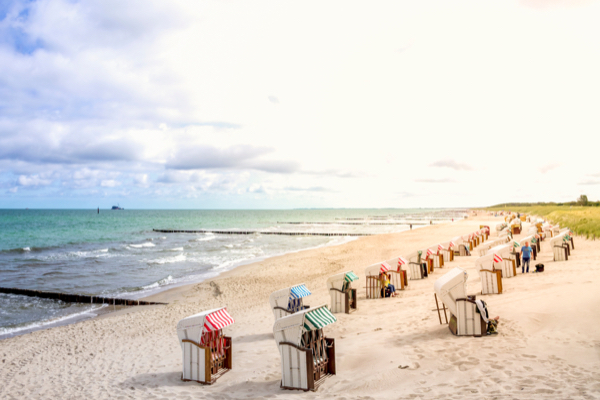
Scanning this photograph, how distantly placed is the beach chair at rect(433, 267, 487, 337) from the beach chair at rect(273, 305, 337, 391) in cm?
303

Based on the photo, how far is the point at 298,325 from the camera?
22.0 ft

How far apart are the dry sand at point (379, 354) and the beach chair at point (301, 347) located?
0.85 ft

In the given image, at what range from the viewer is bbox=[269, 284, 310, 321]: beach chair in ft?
32.9

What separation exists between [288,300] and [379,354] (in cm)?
294

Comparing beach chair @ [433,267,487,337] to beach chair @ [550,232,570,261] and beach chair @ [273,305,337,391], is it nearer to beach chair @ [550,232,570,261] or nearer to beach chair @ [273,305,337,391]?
beach chair @ [273,305,337,391]

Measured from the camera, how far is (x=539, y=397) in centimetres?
552

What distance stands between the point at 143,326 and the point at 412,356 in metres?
9.61

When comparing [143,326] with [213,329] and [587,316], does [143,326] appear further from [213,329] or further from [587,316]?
[587,316]

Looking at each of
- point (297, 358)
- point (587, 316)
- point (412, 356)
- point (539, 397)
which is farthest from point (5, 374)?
point (587, 316)

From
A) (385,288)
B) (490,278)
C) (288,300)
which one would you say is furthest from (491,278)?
(288,300)

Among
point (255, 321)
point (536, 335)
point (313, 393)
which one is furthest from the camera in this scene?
point (255, 321)

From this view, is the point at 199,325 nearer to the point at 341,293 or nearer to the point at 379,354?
the point at 379,354

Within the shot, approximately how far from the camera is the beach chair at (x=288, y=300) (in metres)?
10.0

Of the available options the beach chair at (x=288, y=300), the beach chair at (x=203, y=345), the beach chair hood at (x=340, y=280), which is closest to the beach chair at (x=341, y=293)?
the beach chair hood at (x=340, y=280)
